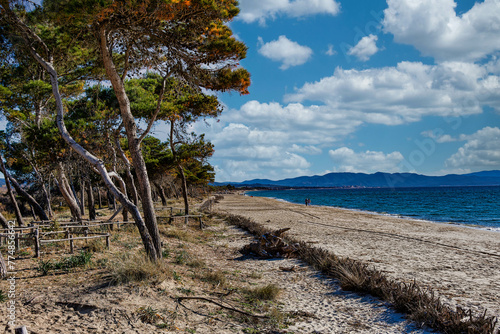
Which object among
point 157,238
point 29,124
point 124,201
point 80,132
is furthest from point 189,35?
point 29,124

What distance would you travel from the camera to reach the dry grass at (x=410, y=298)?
17.3 ft

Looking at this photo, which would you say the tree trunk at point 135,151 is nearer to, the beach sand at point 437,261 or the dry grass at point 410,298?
the dry grass at point 410,298

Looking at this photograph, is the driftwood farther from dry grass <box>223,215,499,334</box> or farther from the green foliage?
the green foliage

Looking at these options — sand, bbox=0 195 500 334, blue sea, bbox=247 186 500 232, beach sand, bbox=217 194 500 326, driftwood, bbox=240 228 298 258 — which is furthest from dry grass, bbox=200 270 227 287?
blue sea, bbox=247 186 500 232

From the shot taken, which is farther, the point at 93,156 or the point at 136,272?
the point at 93,156

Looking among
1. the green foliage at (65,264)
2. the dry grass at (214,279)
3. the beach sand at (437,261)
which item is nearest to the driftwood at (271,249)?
the beach sand at (437,261)

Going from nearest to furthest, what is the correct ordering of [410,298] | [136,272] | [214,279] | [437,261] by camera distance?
1. [410,298]
2. [136,272]
3. [214,279]
4. [437,261]

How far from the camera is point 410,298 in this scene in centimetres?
645

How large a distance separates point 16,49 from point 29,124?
626cm

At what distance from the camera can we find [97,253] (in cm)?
977

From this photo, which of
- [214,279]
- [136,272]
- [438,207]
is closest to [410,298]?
[214,279]

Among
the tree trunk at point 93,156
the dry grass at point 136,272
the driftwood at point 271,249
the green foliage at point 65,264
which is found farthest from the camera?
the driftwood at point 271,249

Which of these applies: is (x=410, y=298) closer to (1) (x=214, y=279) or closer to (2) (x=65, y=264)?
(1) (x=214, y=279)

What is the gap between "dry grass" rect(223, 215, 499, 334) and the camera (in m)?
5.28
